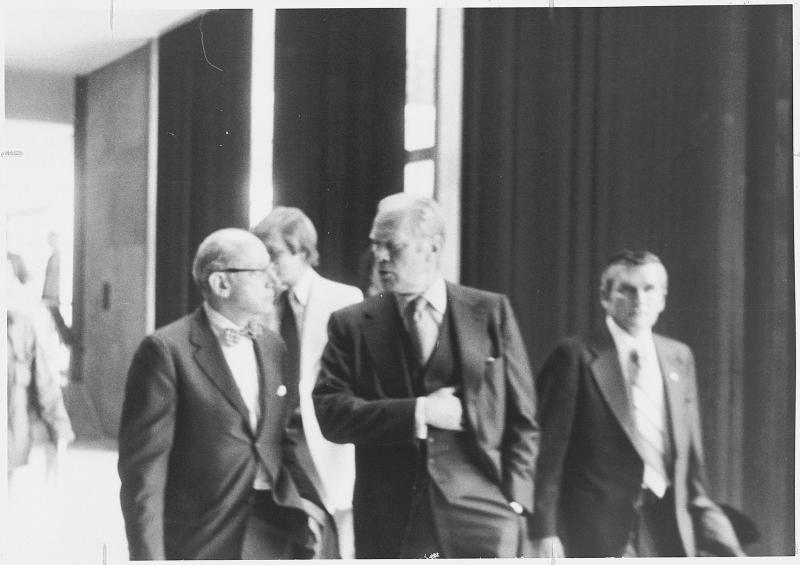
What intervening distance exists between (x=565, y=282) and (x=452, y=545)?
3.50 feet

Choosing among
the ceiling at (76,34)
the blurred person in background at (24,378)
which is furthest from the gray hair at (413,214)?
the blurred person in background at (24,378)

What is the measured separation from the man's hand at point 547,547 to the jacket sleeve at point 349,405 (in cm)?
63

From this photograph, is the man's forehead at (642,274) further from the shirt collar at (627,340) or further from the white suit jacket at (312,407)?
the white suit jacket at (312,407)

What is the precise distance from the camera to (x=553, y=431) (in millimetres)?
3404

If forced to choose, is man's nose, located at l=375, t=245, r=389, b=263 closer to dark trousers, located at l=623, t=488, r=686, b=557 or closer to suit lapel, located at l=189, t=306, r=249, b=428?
suit lapel, located at l=189, t=306, r=249, b=428

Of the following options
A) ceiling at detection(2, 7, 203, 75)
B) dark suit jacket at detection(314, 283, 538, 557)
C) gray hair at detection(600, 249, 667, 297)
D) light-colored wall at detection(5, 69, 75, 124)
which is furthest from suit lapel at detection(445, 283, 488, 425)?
light-colored wall at detection(5, 69, 75, 124)

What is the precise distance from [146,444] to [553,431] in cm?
151

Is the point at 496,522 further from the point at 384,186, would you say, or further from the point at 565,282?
the point at 384,186

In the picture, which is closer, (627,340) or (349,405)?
(349,405)

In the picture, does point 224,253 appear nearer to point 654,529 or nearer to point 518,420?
point 518,420

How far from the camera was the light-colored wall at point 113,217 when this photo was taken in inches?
133

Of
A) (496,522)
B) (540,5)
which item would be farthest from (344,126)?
(496,522)

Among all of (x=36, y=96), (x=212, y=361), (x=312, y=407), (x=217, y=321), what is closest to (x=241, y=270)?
(x=217, y=321)

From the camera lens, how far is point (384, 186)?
336 centimetres
